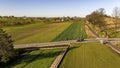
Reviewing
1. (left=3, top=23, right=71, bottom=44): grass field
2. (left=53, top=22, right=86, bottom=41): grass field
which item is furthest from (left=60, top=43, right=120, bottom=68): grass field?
(left=3, top=23, right=71, bottom=44): grass field

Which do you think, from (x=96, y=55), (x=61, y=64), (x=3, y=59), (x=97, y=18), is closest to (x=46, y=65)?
(x=61, y=64)

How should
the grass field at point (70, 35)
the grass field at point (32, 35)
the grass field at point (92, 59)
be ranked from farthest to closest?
the grass field at point (32, 35)
the grass field at point (70, 35)
the grass field at point (92, 59)

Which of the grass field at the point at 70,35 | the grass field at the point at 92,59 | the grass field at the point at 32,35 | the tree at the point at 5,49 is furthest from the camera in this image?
Result: the grass field at the point at 32,35

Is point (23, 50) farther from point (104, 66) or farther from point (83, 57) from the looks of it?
point (104, 66)

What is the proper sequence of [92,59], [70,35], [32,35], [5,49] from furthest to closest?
[32,35], [70,35], [92,59], [5,49]

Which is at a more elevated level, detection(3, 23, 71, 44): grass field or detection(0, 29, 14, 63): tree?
detection(0, 29, 14, 63): tree

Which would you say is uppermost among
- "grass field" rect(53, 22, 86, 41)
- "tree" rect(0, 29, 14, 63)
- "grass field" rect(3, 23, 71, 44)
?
"tree" rect(0, 29, 14, 63)

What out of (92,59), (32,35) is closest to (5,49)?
(92,59)

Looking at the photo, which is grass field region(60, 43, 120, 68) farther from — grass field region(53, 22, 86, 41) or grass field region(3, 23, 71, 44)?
grass field region(3, 23, 71, 44)

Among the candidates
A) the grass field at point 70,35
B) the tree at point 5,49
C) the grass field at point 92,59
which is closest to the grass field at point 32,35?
the grass field at point 70,35

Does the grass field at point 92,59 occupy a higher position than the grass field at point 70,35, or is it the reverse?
the grass field at point 70,35

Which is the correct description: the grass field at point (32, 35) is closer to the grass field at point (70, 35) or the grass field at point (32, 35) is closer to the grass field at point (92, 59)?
the grass field at point (70, 35)

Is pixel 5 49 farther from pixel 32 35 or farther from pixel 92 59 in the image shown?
pixel 32 35
